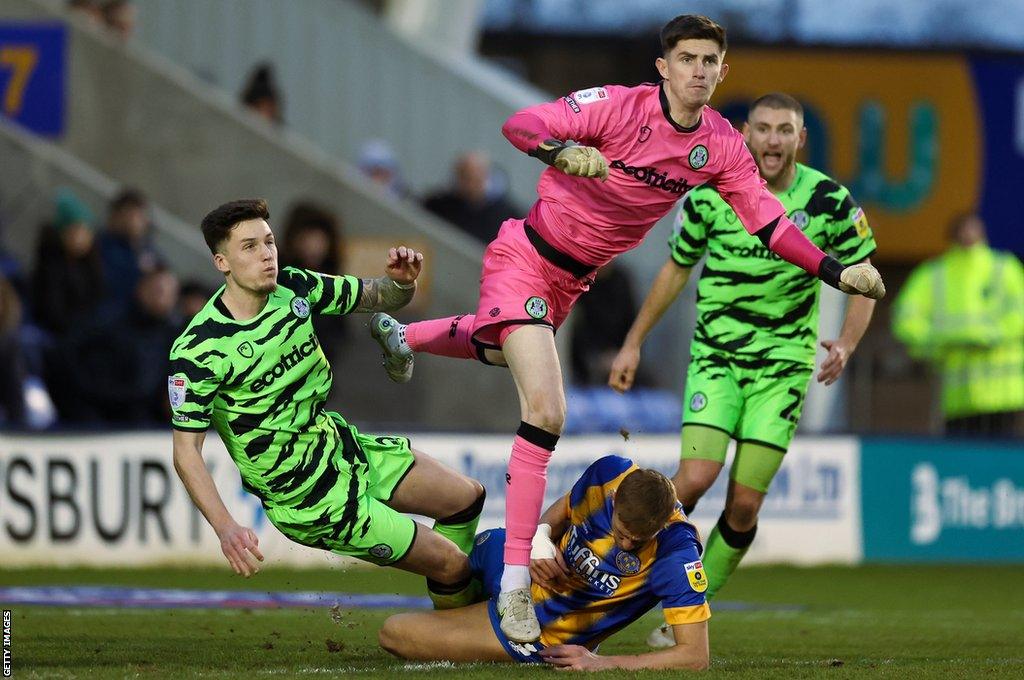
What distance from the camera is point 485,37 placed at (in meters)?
21.0

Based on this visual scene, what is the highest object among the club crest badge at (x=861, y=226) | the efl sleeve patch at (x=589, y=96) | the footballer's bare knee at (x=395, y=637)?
the efl sleeve patch at (x=589, y=96)

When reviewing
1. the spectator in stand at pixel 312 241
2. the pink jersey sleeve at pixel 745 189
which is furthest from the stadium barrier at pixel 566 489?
the pink jersey sleeve at pixel 745 189

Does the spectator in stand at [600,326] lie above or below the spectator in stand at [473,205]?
below

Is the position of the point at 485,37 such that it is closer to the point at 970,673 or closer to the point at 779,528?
the point at 779,528

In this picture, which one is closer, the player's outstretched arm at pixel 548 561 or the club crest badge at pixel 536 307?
the player's outstretched arm at pixel 548 561

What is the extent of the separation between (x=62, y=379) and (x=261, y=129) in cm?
344

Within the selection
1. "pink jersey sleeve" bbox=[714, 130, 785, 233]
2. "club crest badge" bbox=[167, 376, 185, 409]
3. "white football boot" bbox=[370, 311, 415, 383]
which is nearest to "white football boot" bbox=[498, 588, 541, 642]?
"white football boot" bbox=[370, 311, 415, 383]

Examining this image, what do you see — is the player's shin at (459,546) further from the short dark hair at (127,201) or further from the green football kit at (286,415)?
the short dark hair at (127,201)

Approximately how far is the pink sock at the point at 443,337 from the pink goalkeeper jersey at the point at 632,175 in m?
0.64

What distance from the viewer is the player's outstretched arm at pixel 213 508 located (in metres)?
7.11

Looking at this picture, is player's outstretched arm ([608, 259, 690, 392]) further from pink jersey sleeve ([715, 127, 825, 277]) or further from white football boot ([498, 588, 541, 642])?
white football boot ([498, 588, 541, 642])

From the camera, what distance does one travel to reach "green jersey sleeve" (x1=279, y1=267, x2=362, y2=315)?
7.93 meters

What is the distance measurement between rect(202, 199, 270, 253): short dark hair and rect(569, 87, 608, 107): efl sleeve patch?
1525 millimetres

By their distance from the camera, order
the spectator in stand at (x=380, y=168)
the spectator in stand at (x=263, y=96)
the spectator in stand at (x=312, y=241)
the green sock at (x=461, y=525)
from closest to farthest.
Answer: the green sock at (x=461, y=525) < the spectator in stand at (x=312, y=241) < the spectator in stand at (x=263, y=96) < the spectator in stand at (x=380, y=168)
